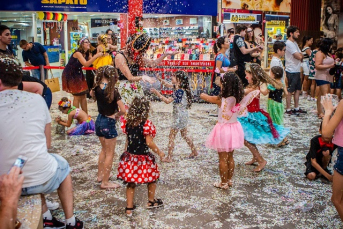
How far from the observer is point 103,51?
756 cm

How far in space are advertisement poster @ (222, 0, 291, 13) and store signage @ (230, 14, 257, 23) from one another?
0.60 metres

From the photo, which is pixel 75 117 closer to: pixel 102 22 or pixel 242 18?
pixel 102 22

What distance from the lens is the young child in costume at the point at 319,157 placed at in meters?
4.34

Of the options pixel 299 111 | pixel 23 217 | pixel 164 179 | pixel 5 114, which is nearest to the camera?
pixel 23 217

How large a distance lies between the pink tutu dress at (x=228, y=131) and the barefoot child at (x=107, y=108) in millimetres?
1038

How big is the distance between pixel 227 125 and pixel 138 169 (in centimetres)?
114

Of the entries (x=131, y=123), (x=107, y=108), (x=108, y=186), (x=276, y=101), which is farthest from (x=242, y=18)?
(x=131, y=123)

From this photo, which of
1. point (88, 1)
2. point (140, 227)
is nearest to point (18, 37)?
point (88, 1)

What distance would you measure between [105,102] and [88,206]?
107cm

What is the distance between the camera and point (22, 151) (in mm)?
2580

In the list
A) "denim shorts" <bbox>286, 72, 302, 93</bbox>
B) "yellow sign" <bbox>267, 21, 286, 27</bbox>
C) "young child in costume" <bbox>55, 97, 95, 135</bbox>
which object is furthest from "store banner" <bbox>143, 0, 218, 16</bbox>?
"young child in costume" <bbox>55, 97, 95, 135</bbox>

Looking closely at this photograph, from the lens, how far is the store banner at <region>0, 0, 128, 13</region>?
11461 millimetres

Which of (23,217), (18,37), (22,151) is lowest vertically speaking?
(23,217)

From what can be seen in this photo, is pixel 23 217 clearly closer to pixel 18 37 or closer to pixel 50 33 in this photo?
pixel 50 33
